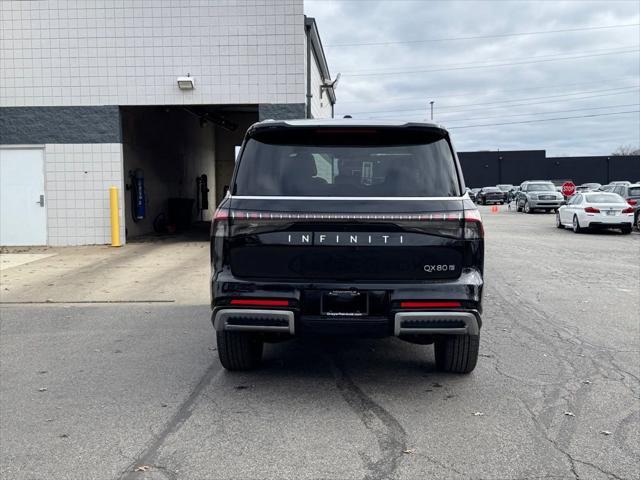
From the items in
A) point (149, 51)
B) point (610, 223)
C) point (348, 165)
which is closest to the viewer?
point (348, 165)

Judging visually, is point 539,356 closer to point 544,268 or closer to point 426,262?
point 426,262

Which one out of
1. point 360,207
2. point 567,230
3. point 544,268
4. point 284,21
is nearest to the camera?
point 360,207

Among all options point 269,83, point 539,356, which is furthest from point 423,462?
point 269,83

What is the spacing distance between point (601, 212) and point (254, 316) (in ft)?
59.1

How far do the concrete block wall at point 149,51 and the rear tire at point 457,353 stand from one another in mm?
10856

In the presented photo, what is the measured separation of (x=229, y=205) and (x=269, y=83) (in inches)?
437

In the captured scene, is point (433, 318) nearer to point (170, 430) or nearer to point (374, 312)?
point (374, 312)

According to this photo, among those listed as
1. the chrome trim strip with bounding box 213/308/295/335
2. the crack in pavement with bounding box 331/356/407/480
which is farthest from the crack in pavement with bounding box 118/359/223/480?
the crack in pavement with bounding box 331/356/407/480

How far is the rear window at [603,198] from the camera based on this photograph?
20.2 metres

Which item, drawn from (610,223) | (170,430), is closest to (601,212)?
(610,223)

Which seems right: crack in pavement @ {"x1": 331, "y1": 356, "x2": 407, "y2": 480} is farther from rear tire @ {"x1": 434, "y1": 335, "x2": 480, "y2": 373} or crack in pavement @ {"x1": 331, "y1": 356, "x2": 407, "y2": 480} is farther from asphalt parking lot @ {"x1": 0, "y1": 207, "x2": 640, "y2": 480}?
rear tire @ {"x1": 434, "y1": 335, "x2": 480, "y2": 373}

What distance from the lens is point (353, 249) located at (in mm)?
4355

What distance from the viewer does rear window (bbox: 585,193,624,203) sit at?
20.2 m

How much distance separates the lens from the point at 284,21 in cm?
1478
